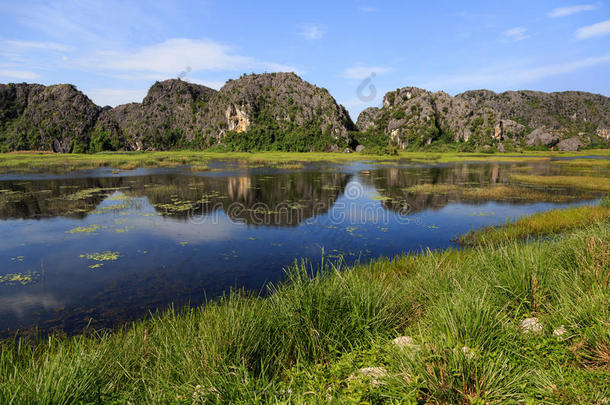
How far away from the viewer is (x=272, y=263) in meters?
11.6

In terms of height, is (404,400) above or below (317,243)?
above

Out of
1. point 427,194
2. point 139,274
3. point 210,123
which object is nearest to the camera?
point 139,274

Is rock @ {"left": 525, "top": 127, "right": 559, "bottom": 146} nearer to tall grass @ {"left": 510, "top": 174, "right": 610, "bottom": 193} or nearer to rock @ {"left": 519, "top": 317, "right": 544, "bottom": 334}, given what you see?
tall grass @ {"left": 510, "top": 174, "right": 610, "bottom": 193}

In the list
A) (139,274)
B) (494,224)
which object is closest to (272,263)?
(139,274)

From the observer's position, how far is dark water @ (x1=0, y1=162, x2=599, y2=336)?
901cm

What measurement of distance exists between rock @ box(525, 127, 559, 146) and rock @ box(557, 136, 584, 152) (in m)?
2.98

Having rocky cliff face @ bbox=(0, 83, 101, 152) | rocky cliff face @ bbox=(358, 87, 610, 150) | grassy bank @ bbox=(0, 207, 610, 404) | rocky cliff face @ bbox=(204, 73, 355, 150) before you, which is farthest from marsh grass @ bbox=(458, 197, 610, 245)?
rocky cliff face @ bbox=(0, 83, 101, 152)

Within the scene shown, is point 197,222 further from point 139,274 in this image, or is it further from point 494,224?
point 494,224

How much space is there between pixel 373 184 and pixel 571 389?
31016mm

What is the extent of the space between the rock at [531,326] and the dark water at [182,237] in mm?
3211

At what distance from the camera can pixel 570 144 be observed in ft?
461

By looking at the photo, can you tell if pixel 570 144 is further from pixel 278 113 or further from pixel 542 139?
pixel 278 113

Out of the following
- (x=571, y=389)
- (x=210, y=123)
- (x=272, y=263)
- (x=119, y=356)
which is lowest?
(x=272, y=263)

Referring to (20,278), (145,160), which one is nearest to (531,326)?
(20,278)
